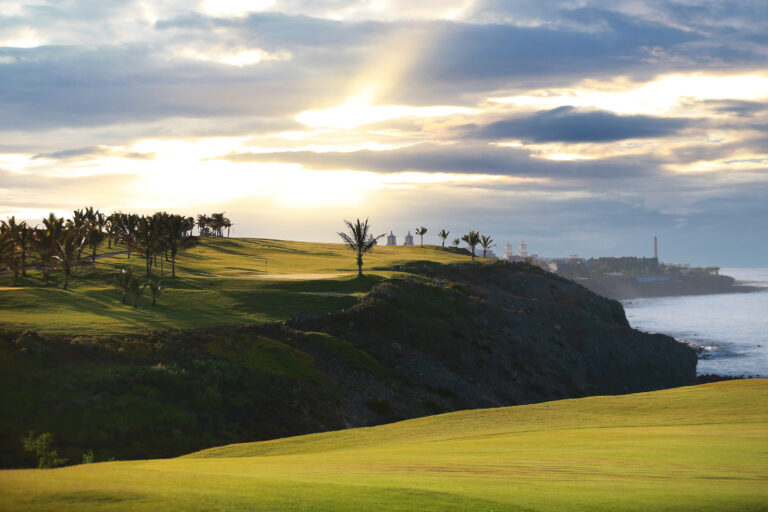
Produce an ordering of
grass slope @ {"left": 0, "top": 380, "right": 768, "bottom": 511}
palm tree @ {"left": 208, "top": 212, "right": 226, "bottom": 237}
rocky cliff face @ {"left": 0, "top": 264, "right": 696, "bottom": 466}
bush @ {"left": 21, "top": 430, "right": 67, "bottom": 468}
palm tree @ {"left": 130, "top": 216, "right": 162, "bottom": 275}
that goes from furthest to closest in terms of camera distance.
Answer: palm tree @ {"left": 208, "top": 212, "right": 226, "bottom": 237} → palm tree @ {"left": 130, "top": 216, "right": 162, "bottom": 275} → rocky cliff face @ {"left": 0, "top": 264, "right": 696, "bottom": 466} → bush @ {"left": 21, "top": 430, "right": 67, "bottom": 468} → grass slope @ {"left": 0, "top": 380, "right": 768, "bottom": 511}

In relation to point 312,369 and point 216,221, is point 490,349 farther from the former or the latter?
point 216,221

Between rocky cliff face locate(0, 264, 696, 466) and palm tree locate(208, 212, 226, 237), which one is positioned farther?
palm tree locate(208, 212, 226, 237)

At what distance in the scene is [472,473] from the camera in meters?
14.7

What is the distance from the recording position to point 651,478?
13.8 m

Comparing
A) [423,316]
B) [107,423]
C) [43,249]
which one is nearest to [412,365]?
[423,316]

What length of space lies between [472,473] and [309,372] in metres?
27.3

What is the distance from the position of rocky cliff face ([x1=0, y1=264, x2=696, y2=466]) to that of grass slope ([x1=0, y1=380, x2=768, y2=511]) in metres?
7.71

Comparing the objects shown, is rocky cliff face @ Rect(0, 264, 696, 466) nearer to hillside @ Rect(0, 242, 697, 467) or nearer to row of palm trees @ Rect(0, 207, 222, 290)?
hillside @ Rect(0, 242, 697, 467)

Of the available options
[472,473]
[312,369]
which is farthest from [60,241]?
[472,473]

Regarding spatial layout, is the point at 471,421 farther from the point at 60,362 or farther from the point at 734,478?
the point at 60,362

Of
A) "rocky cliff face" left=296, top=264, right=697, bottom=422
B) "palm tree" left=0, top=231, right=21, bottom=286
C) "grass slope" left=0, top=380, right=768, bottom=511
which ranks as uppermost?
"palm tree" left=0, top=231, right=21, bottom=286

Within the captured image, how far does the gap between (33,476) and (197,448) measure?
18081 millimetres

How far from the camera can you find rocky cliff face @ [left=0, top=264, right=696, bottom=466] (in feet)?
96.1

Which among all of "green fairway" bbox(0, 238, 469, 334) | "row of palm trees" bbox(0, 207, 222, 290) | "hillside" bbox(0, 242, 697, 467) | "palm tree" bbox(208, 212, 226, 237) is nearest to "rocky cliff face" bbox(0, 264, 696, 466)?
"hillside" bbox(0, 242, 697, 467)
